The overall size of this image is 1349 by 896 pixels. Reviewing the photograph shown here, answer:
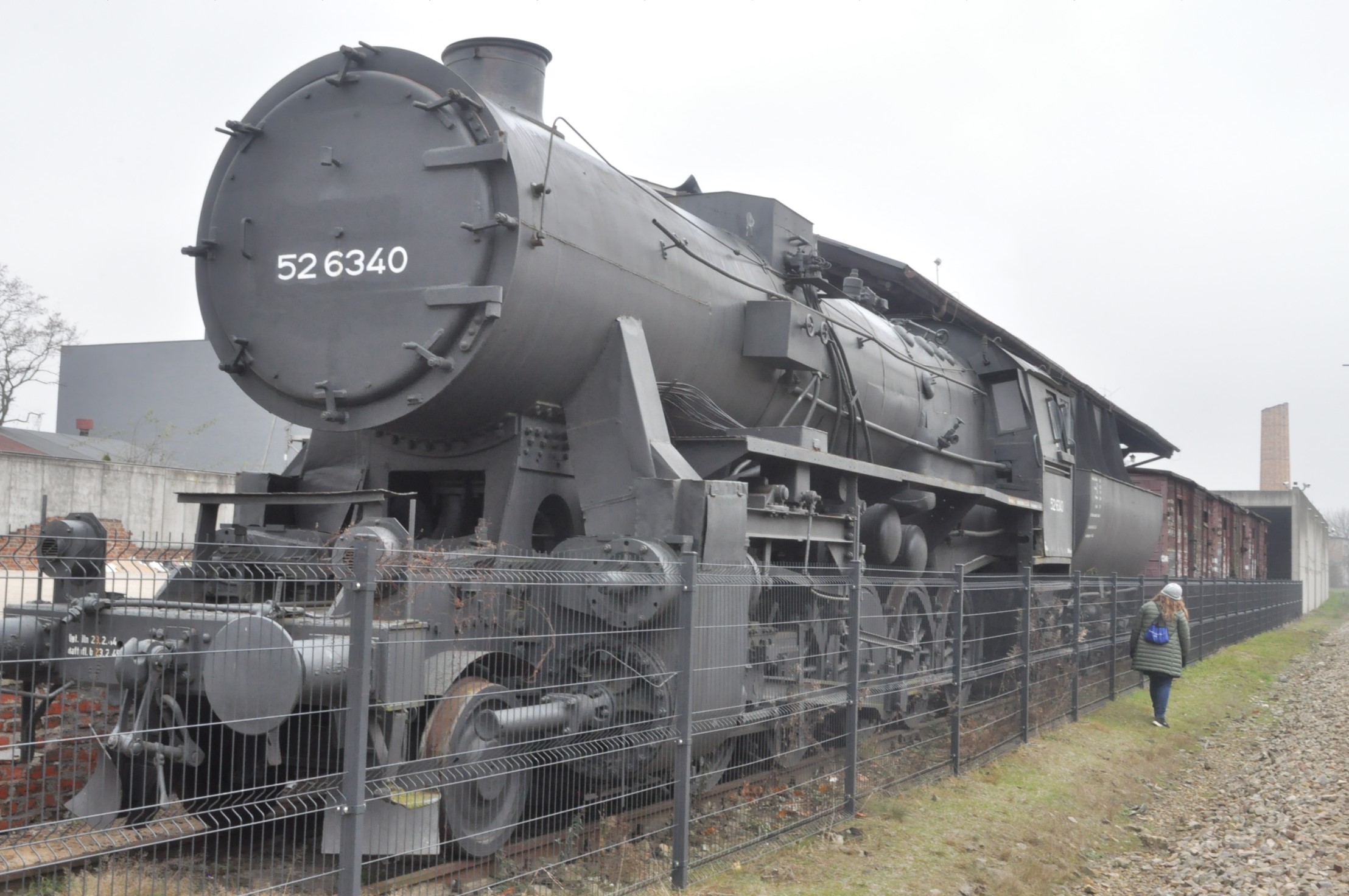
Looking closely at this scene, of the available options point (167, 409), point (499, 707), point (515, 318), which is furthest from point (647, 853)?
point (167, 409)

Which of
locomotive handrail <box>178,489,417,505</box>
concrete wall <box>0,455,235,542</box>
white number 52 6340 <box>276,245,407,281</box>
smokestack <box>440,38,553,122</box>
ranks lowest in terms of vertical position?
locomotive handrail <box>178,489,417,505</box>

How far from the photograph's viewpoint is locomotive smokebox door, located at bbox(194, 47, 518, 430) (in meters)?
6.18

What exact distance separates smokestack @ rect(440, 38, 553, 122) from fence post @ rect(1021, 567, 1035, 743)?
19.6 feet

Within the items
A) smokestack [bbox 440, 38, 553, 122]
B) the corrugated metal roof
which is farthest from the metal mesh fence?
the corrugated metal roof

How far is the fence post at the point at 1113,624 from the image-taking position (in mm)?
13539

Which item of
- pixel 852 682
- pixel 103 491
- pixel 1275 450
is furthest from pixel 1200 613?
pixel 1275 450

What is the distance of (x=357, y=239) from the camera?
6.55 metres

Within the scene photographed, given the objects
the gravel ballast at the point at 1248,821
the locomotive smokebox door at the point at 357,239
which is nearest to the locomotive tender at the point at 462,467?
the locomotive smokebox door at the point at 357,239

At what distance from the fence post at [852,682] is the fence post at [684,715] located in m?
1.74

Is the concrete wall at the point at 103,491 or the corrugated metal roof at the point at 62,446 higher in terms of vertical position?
the corrugated metal roof at the point at 62,446

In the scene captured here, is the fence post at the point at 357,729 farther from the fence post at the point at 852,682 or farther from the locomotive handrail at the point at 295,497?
the fence post at the point at 852,682

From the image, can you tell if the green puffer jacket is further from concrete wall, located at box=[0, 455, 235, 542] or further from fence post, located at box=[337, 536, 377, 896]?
concrete wall, located at box=[0, 455, 235, 542]

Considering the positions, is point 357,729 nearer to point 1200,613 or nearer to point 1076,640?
point 1076,640

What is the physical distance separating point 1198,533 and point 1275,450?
38.9m
